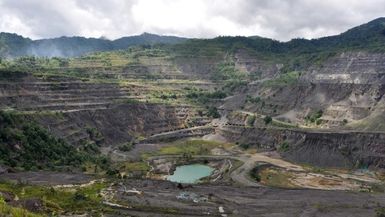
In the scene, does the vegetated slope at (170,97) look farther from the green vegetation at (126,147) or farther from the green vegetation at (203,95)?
the green vegetation at (126,147)

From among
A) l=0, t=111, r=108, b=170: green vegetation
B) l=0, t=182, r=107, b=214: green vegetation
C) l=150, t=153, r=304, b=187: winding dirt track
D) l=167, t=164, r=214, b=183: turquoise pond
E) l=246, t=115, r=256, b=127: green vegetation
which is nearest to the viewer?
l=0, t=182, r=107, b=214: green vegetation

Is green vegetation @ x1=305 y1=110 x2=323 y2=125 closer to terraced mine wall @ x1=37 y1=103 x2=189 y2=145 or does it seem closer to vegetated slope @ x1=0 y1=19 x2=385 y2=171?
vegetated slope @ x1=0 y1=19 x2=385 y2=171

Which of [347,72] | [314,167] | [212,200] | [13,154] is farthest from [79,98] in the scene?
[347,72]

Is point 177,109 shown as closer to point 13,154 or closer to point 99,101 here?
point 99,101

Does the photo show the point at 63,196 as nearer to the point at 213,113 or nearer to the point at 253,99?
the point at 213,113

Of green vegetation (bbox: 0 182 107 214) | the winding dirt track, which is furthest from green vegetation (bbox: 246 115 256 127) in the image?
green vegetation (bbox: 0 182 107 214)
